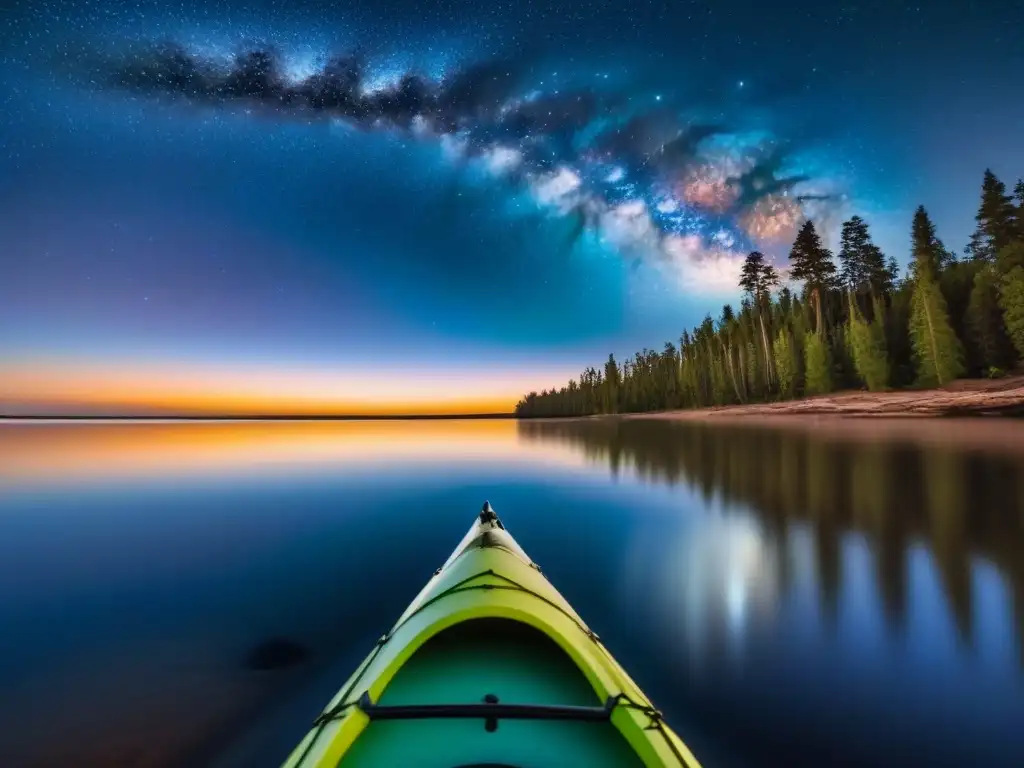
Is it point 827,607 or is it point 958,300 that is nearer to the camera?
point 827,607

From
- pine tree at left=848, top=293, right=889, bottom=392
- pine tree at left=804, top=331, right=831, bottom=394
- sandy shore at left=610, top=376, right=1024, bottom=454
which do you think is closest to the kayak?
sandy shore at left=610, top=376, right=1024, bottom=454

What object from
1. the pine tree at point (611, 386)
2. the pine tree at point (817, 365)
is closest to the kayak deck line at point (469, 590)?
the pine tree at point (817, 365)

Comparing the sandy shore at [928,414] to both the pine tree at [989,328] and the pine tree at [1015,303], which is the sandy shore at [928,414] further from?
the pine tree at [1015,303]

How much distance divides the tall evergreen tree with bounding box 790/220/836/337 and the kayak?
225ft

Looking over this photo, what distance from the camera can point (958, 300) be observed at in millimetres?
47281

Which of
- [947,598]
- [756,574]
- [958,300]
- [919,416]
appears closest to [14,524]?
[756,574]

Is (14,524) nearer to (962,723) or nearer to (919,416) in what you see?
(962,723)

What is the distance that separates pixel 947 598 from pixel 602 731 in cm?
759

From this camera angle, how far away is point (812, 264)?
2398 inches

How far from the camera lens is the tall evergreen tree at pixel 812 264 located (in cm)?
6034

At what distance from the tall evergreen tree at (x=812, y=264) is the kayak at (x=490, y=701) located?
68439 millimetres

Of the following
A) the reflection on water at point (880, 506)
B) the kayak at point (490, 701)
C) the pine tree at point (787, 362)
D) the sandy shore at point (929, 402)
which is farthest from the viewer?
the pine tree at point (787, 362)

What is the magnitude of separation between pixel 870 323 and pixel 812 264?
14.3 meters

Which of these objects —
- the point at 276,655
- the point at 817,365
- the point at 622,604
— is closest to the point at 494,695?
the point at 276,655
